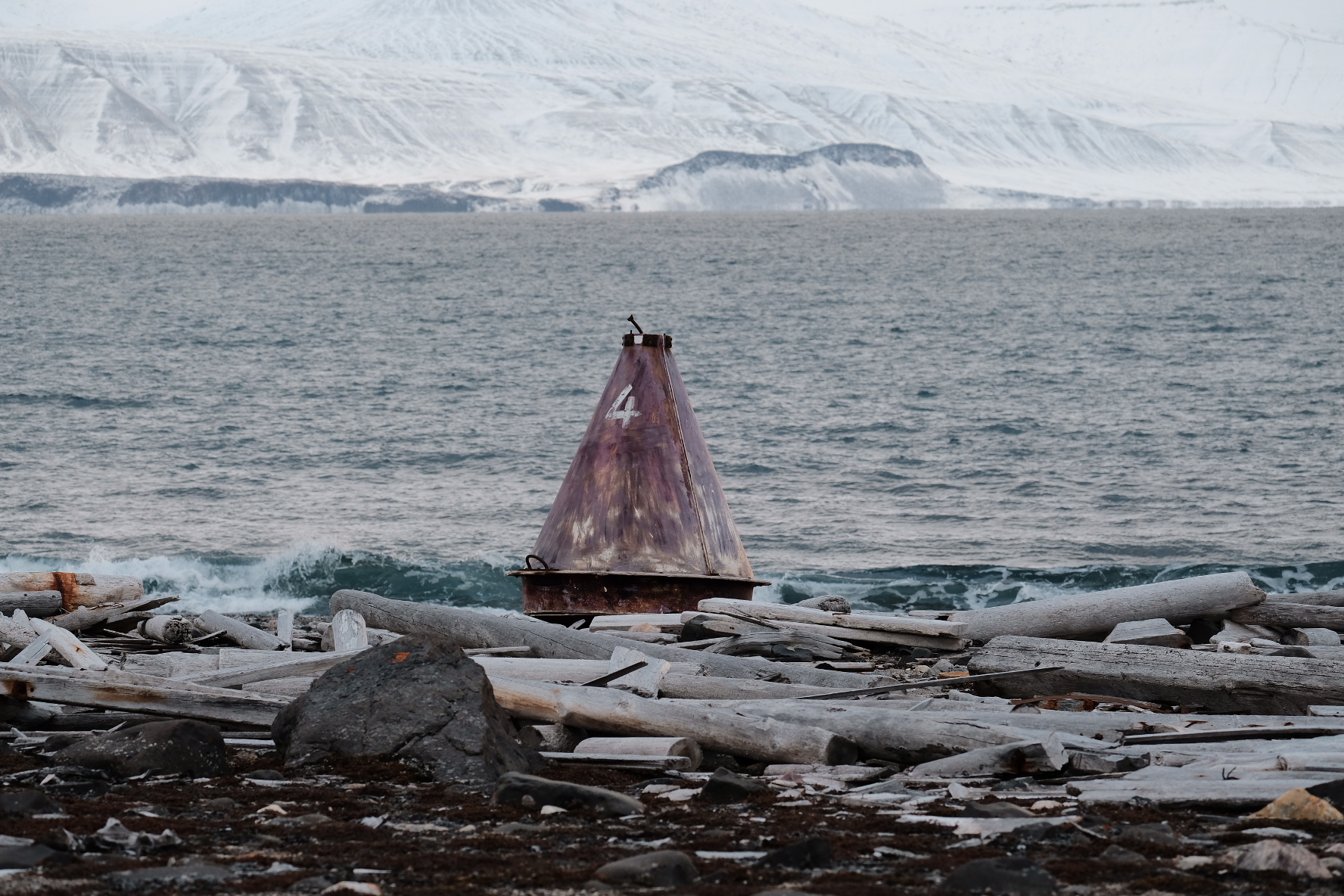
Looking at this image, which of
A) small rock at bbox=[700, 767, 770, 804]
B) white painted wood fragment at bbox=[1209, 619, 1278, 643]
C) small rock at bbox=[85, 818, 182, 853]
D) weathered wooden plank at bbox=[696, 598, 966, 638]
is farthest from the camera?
weathered wooden plank at bbox=[696, 598, 966, 638]

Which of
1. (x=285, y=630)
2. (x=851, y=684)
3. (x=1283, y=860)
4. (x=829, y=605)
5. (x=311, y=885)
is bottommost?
(x=285, y=630)

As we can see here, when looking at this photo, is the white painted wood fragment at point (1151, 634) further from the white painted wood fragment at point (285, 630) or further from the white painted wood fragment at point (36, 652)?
the white painted wood fragment at point (36, 652)

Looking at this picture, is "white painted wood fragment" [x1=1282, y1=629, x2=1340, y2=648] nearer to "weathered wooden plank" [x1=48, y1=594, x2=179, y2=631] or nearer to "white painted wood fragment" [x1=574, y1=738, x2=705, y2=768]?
"white painted wood fragment" [x1=574, y1=738, x2=705, y2=768]

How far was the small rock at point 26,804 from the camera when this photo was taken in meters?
4.71

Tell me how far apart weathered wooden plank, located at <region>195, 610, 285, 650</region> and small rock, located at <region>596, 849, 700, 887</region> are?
5.40 metres

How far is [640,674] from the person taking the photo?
678cm

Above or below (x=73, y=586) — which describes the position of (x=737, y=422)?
above

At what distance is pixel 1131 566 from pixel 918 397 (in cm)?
1835

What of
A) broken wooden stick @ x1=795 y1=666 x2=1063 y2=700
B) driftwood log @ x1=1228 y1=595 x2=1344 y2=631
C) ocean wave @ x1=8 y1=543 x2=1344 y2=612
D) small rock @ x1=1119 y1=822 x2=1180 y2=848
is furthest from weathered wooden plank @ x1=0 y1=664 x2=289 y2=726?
ocean wave @ x1=8 y1=543 x2=1344 y2=612

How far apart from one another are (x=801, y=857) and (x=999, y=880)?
608 mm

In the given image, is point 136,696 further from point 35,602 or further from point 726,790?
point 35,602

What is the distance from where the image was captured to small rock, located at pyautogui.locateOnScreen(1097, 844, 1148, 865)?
407cm

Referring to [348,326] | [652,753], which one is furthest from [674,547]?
[348,326]

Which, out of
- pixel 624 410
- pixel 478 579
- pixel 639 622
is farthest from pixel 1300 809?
pixel 478 579
